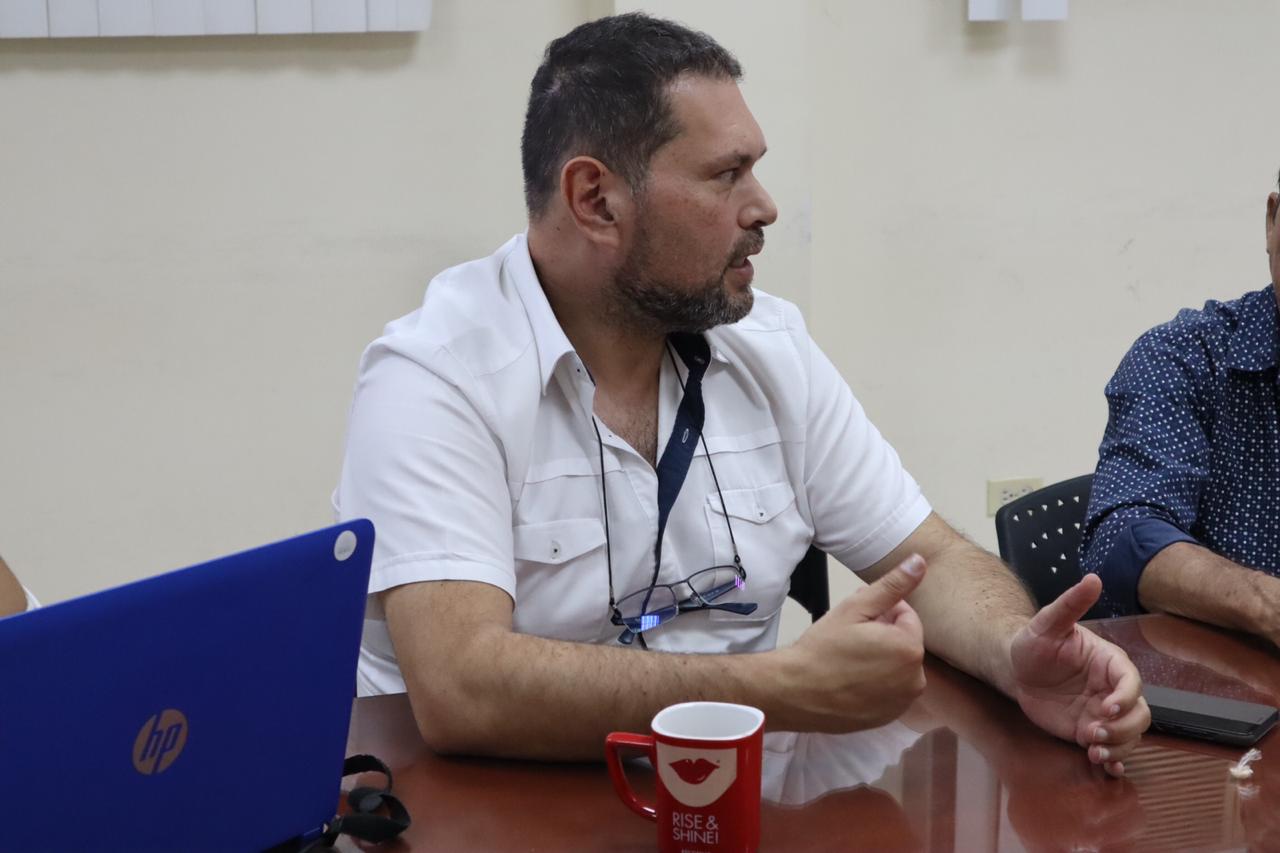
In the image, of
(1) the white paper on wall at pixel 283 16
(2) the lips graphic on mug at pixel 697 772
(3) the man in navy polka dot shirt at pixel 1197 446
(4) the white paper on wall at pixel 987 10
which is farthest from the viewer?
(4) the white paper on wall at pixel 987 10

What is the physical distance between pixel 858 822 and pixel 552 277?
2.87 feet

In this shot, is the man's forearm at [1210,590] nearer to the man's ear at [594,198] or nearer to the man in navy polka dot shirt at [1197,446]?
the man in navy polka dot shirt at [1197,446]

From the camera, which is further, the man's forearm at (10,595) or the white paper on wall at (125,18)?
the white paper on wall at (125,18)

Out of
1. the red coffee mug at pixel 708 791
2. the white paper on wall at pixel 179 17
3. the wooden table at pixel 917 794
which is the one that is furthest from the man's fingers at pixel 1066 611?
the white paper on wall at pixel 179 17

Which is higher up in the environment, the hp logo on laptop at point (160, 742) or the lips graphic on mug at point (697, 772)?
the hp logo on laptop at point (160, 742)

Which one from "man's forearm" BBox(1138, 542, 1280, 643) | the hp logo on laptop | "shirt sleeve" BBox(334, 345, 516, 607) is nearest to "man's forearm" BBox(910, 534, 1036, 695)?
"man's forearm" BBox(1138, 542, 1280, 643)

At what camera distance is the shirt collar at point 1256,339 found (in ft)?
6.51

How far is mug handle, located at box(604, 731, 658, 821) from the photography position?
1088 mm

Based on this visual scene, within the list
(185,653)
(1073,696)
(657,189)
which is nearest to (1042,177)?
(657,189)

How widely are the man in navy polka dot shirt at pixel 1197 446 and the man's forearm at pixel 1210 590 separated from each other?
0.06 m

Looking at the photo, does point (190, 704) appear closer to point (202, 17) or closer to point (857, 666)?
point (857, 666)

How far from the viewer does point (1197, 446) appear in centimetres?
198

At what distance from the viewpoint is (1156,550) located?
1.80m

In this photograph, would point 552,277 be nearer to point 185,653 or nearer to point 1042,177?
point 185,653
